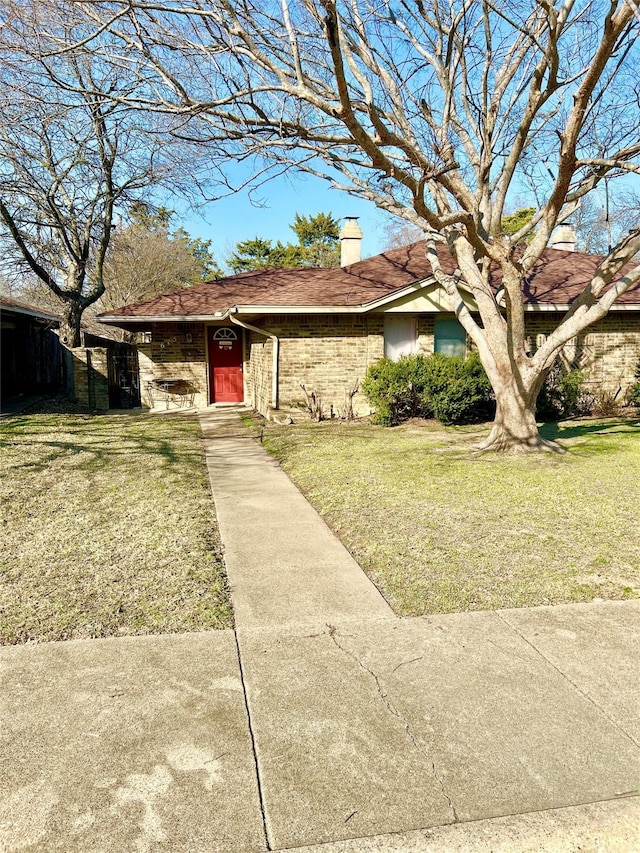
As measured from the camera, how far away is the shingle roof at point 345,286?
13844mm

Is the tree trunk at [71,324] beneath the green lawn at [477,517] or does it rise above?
above

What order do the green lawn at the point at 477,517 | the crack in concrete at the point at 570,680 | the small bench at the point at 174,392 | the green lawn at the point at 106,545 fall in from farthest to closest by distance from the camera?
1. the small bench at the point at 174,392
2. the green lawn at the point at 477,517
3. the green lawn at the point at 106,545
4. the crack in concrete at the point at 570,680

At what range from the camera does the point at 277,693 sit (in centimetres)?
286

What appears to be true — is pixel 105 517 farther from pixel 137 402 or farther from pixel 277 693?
pixel 137 402

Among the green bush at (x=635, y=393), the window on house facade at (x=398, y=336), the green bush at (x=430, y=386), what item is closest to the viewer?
the green bush at (x=430, y=386)

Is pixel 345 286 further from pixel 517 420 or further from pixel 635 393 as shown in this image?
pixel 635 393

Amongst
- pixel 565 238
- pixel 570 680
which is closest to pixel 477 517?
pixel 570 680

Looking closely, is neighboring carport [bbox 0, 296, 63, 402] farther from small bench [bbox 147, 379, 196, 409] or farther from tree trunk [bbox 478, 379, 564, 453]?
tree trunk [bbox 478, 379, 564, 453]

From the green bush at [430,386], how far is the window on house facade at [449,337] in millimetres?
1515

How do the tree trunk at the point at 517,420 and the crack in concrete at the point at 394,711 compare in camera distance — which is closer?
the crack in concrete at the point at 394,711

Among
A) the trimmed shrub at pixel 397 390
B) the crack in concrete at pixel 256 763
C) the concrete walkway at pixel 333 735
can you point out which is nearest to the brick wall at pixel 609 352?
the trimmed shrub at pixel 397 390

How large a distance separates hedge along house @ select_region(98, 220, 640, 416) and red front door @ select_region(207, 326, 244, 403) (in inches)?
1.2

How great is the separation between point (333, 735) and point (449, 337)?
1294 cm

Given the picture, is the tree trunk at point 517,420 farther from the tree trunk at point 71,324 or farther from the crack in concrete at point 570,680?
the tree trunk at point 71,324
